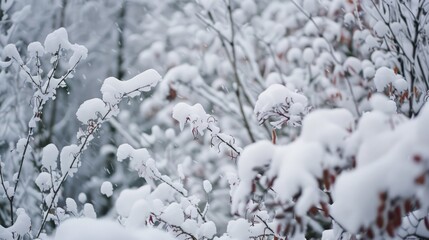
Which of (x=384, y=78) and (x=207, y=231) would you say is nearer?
(x=207, y=231)

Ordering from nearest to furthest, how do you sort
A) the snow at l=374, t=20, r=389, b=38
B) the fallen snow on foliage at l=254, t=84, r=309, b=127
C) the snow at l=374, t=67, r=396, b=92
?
1. the fallen snow on foliage at l=254, t=84, r=309, b=127
2. the snow at l=374, t=67, r=396, b=92
3. the snow at l=374, t=20, r=389, b=38

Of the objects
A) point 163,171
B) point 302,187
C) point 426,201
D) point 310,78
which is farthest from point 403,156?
point 163,171

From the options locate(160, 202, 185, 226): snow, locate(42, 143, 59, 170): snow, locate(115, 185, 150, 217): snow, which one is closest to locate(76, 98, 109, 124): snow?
locate(42, 143, 59, 170): snow

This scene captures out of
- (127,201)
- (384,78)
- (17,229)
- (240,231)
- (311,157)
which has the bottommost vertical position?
(17,229)

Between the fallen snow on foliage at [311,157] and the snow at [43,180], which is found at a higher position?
the fallen snow on foliage at [311,157]

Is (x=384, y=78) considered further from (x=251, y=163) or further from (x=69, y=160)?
(x=69, y=160)

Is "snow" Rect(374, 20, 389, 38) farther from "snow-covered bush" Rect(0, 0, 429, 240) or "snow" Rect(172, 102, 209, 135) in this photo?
"snow" Rect(172, 102, 209, 135)

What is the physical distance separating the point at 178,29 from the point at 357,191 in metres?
6.67

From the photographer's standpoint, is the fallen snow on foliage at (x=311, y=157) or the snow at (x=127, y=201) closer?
the fallen snow on foliage at (x=311, y=157)

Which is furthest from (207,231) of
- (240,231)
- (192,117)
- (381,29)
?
(381,29)

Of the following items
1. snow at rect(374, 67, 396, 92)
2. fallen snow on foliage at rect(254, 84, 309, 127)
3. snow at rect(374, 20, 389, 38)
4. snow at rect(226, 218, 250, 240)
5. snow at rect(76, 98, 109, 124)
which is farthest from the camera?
snow at rect(374, 20, 389, 38)

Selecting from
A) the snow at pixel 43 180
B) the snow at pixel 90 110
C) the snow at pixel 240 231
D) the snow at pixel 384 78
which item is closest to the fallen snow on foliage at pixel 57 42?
the snow at pixel 90 110

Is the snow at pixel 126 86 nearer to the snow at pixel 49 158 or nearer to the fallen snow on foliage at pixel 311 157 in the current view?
the snow at pixel 49 158

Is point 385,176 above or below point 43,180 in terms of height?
above
